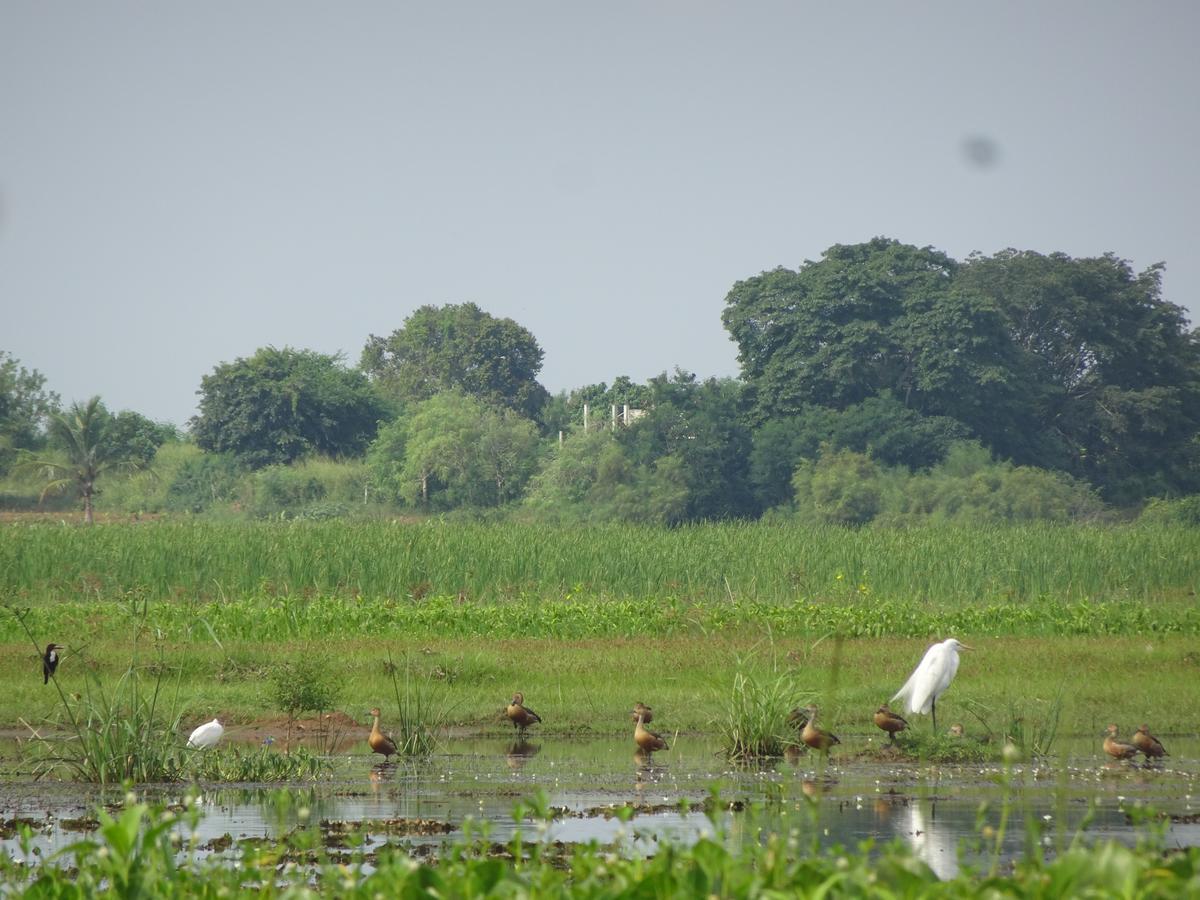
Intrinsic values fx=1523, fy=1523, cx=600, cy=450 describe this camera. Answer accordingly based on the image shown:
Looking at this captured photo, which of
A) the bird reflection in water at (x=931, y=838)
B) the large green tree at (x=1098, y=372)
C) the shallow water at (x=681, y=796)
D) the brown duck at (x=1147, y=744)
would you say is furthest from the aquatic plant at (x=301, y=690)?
the large green tree at (x=1098, y=372)

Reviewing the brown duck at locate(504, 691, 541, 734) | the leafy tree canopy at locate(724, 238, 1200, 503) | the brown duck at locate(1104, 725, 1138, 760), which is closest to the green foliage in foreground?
the brown duck at locate(1104, 725, 1138, 760)

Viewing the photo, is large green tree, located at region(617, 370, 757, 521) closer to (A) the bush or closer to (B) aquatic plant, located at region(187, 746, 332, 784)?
(A) the bush

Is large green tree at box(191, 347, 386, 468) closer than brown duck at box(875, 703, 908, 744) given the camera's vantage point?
No

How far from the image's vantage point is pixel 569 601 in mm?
22562

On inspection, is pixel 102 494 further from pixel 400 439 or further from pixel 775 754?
A: pixel 775 754

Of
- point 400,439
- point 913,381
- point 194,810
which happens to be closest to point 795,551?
point 194,810

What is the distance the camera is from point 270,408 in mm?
62094

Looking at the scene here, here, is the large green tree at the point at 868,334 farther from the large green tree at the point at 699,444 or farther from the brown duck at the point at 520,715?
the brown duck at the point at 520,715

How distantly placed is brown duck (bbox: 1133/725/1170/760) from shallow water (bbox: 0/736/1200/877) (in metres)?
0.15

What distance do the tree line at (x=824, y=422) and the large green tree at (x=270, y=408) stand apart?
0.09 m

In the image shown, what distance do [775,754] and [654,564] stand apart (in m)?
13.9

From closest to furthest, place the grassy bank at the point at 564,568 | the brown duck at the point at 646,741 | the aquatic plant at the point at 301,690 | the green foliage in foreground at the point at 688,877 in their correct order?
the green foliage in foreground at the point at 688,877
the brown duck at the point at 646,741
the aquatic plant at the point at 301,690
the grassy bank at the point at 564,568

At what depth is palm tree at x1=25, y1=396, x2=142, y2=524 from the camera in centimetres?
5538

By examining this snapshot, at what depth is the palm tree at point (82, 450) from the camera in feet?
182
